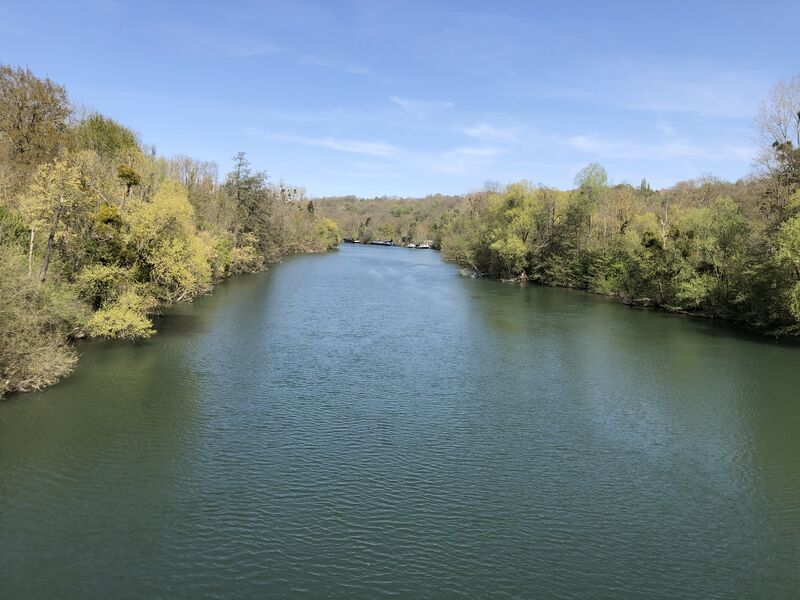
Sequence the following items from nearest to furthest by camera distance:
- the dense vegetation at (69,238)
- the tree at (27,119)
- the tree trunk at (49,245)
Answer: the dense vegetation at (69,238) < the tree trunk at (49,245) < the tree at (27,119)

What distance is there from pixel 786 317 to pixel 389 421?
2776 centimetres

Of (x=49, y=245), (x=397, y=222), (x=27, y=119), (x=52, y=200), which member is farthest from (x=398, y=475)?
(x=397, y=222)

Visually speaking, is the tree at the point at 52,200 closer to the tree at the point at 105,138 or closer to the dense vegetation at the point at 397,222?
the tree at the point at 105,138

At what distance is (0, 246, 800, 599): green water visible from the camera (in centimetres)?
1010

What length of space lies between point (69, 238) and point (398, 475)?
59.7ft

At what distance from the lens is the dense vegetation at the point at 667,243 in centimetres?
3388

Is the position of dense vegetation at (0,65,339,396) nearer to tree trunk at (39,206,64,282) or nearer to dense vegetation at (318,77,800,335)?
tree trunk at (39,206,64,282)

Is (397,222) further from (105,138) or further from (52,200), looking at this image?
(52,200)

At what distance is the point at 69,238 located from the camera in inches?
934

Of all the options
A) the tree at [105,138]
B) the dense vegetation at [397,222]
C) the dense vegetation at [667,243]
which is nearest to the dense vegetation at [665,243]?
the dense vegetation at [667,243]

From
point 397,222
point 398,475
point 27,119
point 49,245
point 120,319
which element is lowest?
point 398,475

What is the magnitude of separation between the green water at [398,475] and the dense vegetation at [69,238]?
1.51 meters

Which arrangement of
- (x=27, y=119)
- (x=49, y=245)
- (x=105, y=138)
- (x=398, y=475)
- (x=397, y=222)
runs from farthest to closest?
1. (x=397, y=222)
2. (x=105, y=138)
3. (x=27, y=119)
4. (x=49, y=245)
5. (x=398, y=475)

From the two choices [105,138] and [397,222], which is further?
[397,222]
